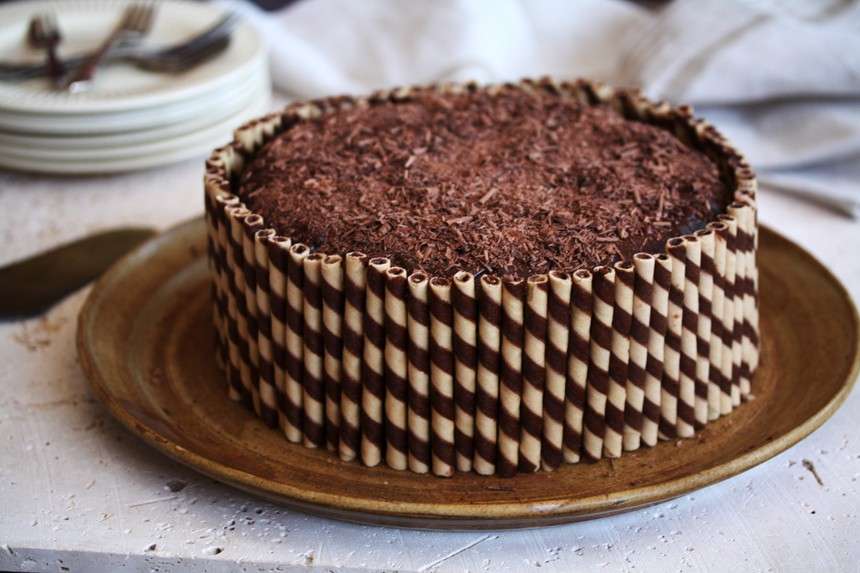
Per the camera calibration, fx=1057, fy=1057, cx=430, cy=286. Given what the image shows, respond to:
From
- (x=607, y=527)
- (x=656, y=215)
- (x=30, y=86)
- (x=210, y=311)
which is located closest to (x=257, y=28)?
(x=30, y=86)

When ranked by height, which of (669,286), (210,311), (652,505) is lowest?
(210,311)

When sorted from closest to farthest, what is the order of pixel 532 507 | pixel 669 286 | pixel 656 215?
pixel 532 507
pixel 669 286
pixel 656 215

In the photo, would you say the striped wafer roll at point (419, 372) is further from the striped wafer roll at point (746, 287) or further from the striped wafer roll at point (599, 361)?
the striped wafer roll at point (746, 287)

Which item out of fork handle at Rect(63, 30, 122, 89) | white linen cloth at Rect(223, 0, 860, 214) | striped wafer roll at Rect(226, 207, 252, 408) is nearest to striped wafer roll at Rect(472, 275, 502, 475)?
striped wafer roll at Rect(226, 207, 252, 408)

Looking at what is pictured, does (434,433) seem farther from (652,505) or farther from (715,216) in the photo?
(715,216)

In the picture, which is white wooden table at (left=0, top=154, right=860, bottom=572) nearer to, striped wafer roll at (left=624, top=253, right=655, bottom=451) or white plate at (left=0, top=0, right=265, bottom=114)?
striped wafer roll at (left=624, top=253, right=655, bottom=451)

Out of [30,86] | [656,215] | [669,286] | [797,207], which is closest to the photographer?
[669,286]

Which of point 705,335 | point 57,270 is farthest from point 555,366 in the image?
point 57,270
